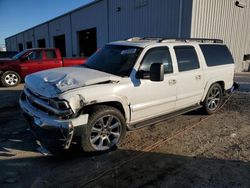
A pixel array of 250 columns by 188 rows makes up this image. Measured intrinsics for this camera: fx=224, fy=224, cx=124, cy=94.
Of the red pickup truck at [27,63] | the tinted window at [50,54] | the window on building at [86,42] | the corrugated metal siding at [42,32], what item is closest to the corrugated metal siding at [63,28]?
the window on building at [86,42]

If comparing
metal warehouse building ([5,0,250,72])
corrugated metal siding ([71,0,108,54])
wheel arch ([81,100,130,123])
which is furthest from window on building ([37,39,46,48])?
wheel arch ([81,100,130,123])

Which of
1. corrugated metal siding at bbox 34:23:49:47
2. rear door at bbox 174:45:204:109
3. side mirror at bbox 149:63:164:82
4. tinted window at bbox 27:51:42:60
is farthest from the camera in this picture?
corrugated metal siding at bbox 34:23:49:47

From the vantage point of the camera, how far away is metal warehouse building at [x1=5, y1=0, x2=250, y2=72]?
37.1 ft

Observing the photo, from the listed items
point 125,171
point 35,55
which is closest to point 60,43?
point 35,55

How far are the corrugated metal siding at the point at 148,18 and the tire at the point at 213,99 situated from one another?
5.72m

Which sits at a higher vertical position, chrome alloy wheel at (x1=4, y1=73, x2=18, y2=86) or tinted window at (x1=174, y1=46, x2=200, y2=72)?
tinted window at (x1=174, y1=46, x2=200, y2=72)

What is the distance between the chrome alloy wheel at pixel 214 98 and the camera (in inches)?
234

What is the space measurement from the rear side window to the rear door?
416mm

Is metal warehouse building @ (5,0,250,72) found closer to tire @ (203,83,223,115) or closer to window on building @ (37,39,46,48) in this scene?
tire @ (203,83,223,115)

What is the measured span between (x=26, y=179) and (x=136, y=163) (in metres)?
1.59

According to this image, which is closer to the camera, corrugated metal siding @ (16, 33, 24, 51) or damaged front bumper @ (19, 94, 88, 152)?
damaged front bumper @ (19, 94, 88, 152)

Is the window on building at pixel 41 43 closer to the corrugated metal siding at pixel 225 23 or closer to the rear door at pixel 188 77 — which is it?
the corrugated metal siding at pixel 225 23

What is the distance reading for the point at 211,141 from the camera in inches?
172

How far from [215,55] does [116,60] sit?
292 cm
